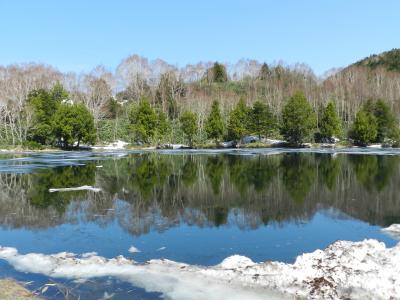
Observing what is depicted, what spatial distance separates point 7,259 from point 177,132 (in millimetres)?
67994

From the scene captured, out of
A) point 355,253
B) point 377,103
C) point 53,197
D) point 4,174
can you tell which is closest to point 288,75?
point 377,103

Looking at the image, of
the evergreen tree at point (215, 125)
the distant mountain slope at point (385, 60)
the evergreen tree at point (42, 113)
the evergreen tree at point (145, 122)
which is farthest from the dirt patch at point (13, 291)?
the distant mountain slope at point (385, 60)

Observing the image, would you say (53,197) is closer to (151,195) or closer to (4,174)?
(151,195)

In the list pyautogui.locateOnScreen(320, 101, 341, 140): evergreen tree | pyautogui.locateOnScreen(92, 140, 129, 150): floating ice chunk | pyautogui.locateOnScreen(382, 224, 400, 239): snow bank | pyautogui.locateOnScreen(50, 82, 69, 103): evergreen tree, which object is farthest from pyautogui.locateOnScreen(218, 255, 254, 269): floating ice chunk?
pyautogui.locateOnScreen(50, 82, 69, 103): evergreen tree

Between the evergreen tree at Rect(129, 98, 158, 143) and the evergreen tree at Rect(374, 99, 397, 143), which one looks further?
the evergreen tree at Rect(129, 98, 158, 143)

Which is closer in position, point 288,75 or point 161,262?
point 161,262

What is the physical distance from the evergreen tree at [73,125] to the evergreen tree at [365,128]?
41.7 meters

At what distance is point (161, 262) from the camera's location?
31.8 ft

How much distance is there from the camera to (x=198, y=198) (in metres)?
19.0

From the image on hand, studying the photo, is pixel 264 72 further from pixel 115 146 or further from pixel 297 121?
pixel 115 146

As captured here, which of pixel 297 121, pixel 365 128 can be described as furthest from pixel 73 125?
pixel 365 128

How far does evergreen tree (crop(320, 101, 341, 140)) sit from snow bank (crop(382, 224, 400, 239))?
58.0 meters

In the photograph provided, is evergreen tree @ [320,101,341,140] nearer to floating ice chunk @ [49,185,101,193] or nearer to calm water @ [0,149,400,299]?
calm water @ [0,149,400,299]

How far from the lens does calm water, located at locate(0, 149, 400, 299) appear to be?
35.6 ft
